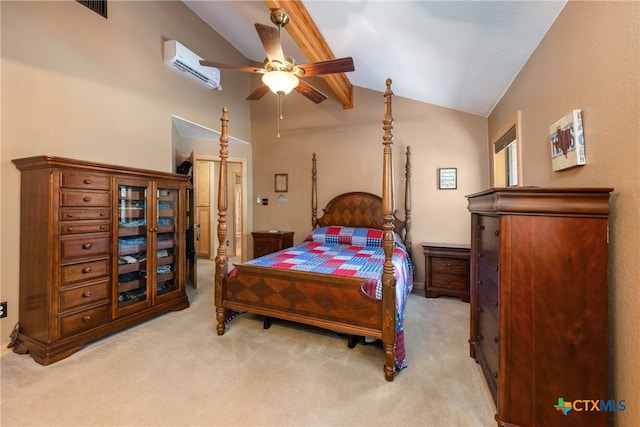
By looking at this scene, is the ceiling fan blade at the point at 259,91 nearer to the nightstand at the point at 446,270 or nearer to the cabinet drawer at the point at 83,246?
the cabinet drawer at the point at 83,246

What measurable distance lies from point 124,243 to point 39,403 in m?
1.30

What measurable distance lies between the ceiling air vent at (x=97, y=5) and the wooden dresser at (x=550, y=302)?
12.6 ft

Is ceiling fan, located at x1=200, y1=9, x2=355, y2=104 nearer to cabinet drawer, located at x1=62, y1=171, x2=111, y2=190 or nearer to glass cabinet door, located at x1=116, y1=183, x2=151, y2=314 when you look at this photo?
cabinet drawer, located at x1=62, y1=171, x2=111, y2=190

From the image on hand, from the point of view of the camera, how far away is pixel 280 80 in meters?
2.31

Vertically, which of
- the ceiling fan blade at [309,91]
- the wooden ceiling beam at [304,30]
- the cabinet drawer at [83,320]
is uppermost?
the wooden ceiling beam at [304,30]

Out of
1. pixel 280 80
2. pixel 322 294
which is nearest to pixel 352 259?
pixel 322 294

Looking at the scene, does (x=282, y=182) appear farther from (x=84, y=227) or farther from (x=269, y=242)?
(x=84, y=227)

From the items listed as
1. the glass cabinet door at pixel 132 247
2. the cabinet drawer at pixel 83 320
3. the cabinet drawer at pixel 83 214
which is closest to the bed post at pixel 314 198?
the glass cabinet door at pixel 132 247

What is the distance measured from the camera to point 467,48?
2.16m

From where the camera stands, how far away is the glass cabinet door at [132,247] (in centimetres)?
256

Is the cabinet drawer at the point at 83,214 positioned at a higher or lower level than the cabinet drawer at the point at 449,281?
higher

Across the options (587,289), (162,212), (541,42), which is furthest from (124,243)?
(541,42)

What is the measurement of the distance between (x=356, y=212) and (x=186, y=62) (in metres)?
3.04

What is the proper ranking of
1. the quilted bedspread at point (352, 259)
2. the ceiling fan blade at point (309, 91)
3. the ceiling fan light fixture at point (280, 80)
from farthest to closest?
1. the ceiling fan blade at point (309, 91)
2. the ceiling fan light fixture at point (280, 80)
3. the quilted bedspread at point (352, 259)
